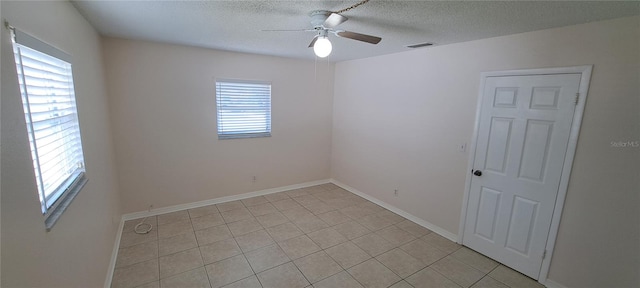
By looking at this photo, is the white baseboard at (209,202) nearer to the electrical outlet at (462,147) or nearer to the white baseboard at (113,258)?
the white baseboard at (113,258)

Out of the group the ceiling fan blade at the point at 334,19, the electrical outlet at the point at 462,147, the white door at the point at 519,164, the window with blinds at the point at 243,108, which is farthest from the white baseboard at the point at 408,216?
the ceiling fan blade at the point at 334,19

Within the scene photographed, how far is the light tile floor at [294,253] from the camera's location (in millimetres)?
2506

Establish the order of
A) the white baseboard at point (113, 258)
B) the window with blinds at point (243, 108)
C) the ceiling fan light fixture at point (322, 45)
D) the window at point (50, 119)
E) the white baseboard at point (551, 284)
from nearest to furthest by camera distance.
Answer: the window at point (50, 119) < the ceiling fan light fixture at point (322, 45) < the white baseboard at point (113, 258) < the white baseboard at point (551, 284) < the window with blinds at point (243, 108)

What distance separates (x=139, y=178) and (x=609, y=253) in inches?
201

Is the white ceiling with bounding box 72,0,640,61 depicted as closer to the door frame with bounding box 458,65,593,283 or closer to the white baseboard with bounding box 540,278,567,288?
the door frame with bounding box 458,65,593,283

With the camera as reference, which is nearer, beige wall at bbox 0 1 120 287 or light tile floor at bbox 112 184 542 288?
beige wall at bbox 0 1 120 287

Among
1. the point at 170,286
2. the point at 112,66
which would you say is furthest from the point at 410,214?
the point at 112,66

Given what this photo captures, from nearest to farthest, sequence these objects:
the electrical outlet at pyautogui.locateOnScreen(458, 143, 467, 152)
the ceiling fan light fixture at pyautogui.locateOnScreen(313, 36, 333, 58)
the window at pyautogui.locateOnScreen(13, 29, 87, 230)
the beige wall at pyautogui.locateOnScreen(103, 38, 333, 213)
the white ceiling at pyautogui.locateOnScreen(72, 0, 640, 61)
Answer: the window at pyautogui.locateOnScreen(13, 29, 87, 230) → the white ceiling at pyautogui.locateOnScreen(72, 0, 640, 61) → the ceiling fan light fixture at pyautogui.locateOnScreen(313, 36, 333, 58) → the electrical outlet at pyautogui.locateOnScreen(458, 143, 467, 152) → the beige wall at pyautogui.locateOnScreen(103, 38, 333, 213)

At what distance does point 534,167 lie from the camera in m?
2.54

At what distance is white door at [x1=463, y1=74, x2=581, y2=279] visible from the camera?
7.82 feet

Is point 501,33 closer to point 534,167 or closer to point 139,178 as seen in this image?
point 534,167

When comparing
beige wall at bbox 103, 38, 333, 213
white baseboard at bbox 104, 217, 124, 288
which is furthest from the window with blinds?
white baseboard at bbox 104, 217, 124, 288

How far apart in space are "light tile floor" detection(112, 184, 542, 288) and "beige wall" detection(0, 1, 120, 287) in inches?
20.3

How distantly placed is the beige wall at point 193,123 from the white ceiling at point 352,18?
487 millimetres
